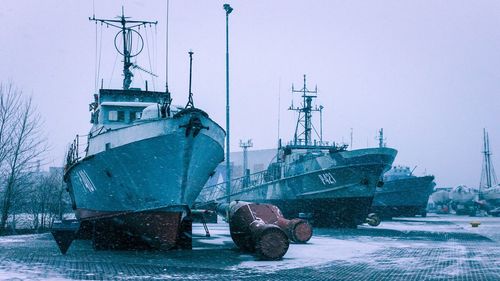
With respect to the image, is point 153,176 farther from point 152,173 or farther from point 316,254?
point 316,254

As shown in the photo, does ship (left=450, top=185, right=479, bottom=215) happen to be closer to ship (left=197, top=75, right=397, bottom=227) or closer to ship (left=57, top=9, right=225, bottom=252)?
ship (left=197, top=75, right=397, bottom=227)

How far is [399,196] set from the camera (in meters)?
38.2

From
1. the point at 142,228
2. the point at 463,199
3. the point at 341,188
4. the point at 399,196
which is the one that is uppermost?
the point at 341,188

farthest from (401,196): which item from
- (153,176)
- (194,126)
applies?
(153,176)

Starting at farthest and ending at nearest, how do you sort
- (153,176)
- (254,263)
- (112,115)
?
(112,115) → (153,176) → (254,263)

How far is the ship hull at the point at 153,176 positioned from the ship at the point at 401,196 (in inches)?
1043

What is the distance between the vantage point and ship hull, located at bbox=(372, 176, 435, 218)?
37.5m

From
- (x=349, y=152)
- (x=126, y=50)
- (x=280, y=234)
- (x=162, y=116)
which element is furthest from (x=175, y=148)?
(x=349, y=152)

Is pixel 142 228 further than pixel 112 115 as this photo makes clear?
No

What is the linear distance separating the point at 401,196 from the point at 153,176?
29.5 meters

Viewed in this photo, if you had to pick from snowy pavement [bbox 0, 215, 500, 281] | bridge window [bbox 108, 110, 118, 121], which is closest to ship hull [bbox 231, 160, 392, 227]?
snowy pavement [bbox 0, 215, 500, 281]

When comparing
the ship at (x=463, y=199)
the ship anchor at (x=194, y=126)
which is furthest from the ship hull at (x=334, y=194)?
the ship at (x=463, y=199)

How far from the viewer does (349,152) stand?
23938 mm

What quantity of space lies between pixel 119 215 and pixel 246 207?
11.0ft
